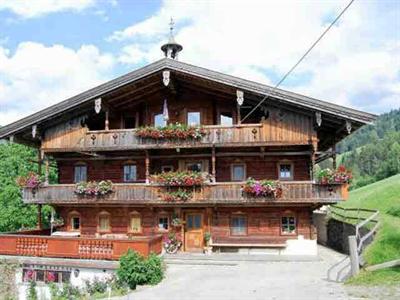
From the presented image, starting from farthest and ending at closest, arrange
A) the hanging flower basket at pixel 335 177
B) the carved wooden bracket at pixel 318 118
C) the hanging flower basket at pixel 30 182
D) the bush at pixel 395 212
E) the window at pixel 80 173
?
the window at pixel 80 173
the bush at pixel 395 212
the hanging flower basket at pixel 30 182
the carved wooden bracket at pixel 318 118
the hanging flower basket at pixel 335 177

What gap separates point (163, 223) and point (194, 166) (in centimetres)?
342

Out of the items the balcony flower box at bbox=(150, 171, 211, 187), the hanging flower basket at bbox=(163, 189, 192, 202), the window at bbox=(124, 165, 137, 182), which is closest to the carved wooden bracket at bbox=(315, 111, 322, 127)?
the balcony flower box at bbox=(150, 171, 211, 187)

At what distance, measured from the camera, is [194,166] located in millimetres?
25422

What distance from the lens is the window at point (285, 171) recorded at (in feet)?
80.7

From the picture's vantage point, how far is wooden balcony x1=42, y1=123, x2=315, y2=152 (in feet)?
75.1

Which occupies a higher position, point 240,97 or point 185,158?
point 240,97

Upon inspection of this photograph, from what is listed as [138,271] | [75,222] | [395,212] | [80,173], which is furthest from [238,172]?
[138,271]

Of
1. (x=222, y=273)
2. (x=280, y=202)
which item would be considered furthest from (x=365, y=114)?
(x=222, y=273)

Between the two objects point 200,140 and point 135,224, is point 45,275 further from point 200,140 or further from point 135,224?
point 200,140

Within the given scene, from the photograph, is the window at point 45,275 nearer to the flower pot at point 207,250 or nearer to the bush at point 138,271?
the bush at point 138,271

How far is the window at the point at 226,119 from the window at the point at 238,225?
195 inches

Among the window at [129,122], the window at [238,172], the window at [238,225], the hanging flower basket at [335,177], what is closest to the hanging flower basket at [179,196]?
the window at [238,225]

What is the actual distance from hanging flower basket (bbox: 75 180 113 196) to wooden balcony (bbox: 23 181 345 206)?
0.21m

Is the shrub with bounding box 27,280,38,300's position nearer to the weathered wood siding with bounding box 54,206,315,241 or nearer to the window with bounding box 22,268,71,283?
the window with bounding box 22,268,71,283
